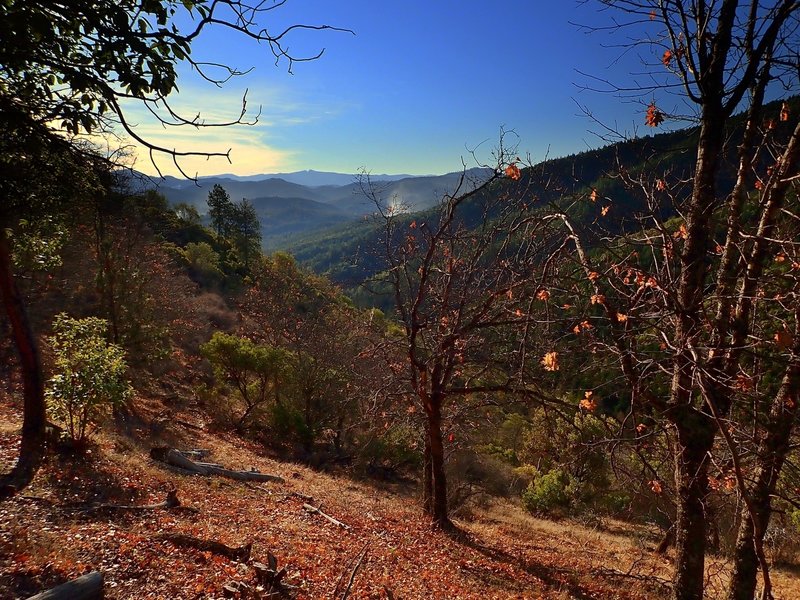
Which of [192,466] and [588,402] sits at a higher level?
[588,402]

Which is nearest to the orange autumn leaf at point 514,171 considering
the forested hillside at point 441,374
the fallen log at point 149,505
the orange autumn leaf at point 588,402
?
the forested hillside at point 441,374

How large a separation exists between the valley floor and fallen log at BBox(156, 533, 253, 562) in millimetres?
149

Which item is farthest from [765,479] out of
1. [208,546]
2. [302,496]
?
[302,496]

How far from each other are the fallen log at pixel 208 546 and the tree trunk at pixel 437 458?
165 inches

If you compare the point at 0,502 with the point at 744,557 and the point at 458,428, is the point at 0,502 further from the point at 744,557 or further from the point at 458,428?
the point at 744,557

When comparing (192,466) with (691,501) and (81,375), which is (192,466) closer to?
(81,375)

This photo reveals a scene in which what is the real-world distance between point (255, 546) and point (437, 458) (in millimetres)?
4104

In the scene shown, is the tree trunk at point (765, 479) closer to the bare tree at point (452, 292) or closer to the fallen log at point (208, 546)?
the bare tree at point (452, 292)

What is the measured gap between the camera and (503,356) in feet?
26.7

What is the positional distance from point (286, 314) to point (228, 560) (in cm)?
3565

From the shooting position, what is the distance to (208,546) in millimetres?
6668

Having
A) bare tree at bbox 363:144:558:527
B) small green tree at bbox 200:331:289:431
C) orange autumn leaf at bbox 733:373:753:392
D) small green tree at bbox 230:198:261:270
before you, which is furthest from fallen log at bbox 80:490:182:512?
small green tree at bbox 230:198:261:270

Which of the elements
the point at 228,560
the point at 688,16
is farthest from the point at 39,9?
the point at 228,560

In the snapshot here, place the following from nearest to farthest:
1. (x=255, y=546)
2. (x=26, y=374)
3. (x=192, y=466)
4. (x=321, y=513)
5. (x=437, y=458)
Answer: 1. (x=255, y=546)
2. (x=26, y=374)
3. (x=437, y=458)
4. (x=321, y=513)
5. (x=192, y=466)
